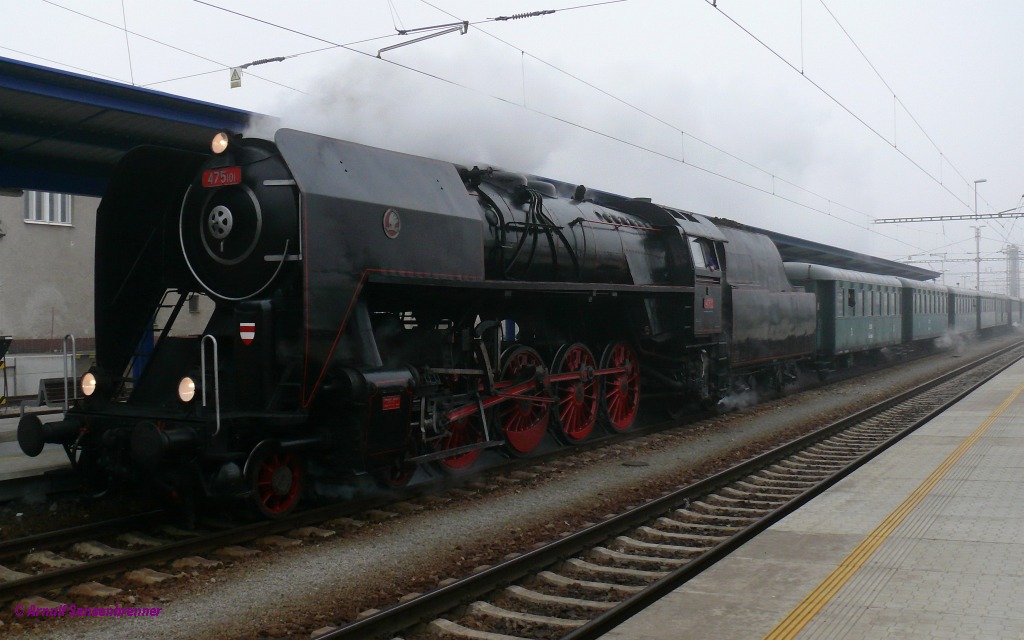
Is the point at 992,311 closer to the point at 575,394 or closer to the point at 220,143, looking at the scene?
the point at 575,394

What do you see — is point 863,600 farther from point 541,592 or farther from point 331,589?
point 331,589

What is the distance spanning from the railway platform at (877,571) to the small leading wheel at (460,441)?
3304 mm

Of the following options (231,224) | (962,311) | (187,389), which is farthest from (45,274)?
(962,311)

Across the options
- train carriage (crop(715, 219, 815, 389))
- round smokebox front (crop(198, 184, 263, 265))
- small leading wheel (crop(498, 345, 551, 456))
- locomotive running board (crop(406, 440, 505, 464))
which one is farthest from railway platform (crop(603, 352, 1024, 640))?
train carriage (crop(715, 219, 815, 389))

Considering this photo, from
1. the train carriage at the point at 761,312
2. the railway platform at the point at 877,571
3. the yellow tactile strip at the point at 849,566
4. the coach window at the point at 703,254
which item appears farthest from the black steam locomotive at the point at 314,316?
the train carriage at the point at 761,312

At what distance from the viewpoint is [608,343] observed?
10867 millimetres

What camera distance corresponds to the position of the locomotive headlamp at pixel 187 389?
6039mm

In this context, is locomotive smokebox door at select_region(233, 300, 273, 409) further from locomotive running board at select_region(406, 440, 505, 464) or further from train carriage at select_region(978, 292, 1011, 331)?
train carriage at select_region(978, 292, 1011, 331)

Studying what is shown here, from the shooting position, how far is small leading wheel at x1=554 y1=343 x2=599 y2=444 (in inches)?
385

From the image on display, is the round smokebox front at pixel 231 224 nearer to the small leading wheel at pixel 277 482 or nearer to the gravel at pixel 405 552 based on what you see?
the small leading wheel at pixel 277 482

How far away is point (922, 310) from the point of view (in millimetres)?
27297

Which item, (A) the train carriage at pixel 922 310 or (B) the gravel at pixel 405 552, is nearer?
(B) the gravel at pixel 405 552

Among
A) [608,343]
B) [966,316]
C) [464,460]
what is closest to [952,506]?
[464,460]

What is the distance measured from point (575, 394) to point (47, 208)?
18095 mm
